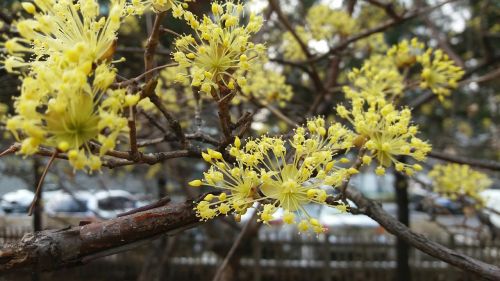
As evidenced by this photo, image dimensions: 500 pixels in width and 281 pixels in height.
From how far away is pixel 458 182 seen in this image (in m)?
3.91

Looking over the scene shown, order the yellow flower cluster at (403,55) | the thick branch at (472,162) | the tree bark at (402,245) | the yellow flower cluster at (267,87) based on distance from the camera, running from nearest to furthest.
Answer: the yellow flower cluster at (403,55)
the yellow flower cluster at (267,87)
the thick branch at (472,162)
the tree bark at (402,245)

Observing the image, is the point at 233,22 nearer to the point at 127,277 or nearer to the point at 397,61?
the point at 397,61

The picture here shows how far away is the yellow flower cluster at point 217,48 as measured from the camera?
156 cm

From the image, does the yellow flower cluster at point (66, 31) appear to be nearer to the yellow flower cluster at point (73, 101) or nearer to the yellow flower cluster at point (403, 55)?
the yellow flower cluster at point (73, 101)

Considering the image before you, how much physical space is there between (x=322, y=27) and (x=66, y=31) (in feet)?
10.2

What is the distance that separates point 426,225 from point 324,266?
5.56 meters

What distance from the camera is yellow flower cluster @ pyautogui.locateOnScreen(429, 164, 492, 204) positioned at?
152 inches

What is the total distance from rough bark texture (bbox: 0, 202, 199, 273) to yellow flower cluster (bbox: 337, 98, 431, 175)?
2.43 ft

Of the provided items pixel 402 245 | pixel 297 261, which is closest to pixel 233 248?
pixel 402 245

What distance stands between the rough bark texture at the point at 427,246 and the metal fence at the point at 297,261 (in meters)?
5.55

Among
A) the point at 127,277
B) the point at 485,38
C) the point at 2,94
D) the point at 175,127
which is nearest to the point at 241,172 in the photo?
the point at 175,127

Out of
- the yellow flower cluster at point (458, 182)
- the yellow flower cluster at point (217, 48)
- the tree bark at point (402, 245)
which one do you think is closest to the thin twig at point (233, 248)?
the yellow flower cluster at point (458, 182)

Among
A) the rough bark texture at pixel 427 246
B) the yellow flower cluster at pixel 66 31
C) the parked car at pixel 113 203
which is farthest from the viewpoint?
the parked car at pixel 113 203

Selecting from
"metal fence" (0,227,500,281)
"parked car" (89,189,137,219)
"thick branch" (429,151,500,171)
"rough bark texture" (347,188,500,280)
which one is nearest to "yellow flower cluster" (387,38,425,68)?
"thick branch" (429,151,500,171)
